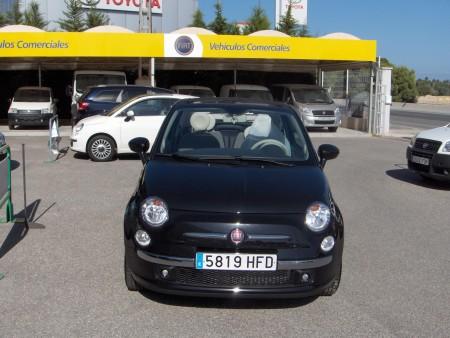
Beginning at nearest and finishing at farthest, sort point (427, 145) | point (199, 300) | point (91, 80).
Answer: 1. point (199, 300)
2. point (427, 145)
3. point (91, 80)

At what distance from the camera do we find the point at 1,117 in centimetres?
2756

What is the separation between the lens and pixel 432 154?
10.1 m

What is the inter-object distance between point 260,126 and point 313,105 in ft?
53.7

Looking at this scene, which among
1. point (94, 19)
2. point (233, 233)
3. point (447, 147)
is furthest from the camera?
point (94, 19)

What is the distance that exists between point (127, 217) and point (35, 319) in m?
0.97

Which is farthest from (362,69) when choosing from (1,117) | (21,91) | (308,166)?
(308,166)

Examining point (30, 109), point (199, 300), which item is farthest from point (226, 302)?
point (30, 109)

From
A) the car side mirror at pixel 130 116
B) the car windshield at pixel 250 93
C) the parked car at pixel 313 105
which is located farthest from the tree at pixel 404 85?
the car side mirror at pixel 130 116

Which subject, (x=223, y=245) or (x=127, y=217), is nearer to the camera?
(x=223, y=245)

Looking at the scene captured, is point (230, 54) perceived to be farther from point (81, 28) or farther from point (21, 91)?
point (81, 28)

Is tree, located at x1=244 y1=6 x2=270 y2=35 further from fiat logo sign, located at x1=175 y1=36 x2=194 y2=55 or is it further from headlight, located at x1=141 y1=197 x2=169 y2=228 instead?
headlight, located at x1=141 y1=197 x2=169 y2=228

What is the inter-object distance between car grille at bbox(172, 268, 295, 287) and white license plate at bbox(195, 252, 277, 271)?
3 cm

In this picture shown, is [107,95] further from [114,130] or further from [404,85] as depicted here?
[404,85]

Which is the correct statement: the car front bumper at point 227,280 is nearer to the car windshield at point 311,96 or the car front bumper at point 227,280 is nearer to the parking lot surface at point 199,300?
the parking lot surface at point 199,300
